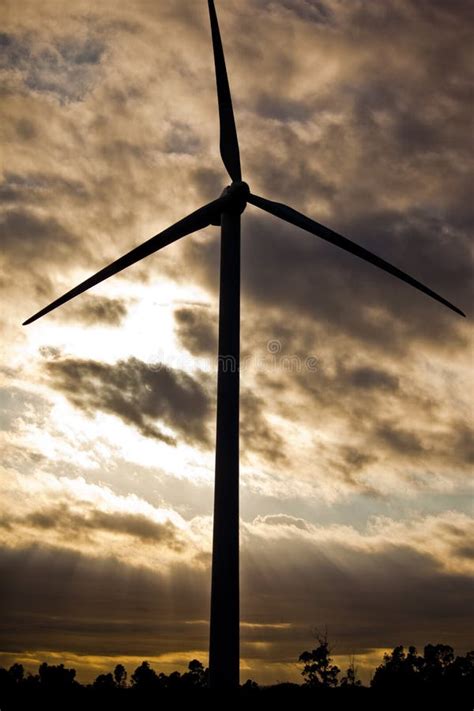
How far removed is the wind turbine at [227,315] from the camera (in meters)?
28.8

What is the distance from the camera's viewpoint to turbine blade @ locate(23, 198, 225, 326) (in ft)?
122

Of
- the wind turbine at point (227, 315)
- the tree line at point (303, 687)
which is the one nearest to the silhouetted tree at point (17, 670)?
the tree line at point (303, 687)

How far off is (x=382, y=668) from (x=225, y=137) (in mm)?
125707

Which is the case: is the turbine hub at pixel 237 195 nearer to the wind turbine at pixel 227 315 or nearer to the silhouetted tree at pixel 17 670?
the wind turbine at pixel 227 315

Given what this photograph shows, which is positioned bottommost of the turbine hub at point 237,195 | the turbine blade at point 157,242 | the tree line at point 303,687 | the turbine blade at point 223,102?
the tree line at point 303,687

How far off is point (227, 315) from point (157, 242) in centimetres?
675

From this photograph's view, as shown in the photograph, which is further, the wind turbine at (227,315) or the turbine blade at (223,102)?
the turbine blade at (223,102)

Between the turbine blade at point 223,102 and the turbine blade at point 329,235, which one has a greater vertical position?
the turbine blade at point 223,102

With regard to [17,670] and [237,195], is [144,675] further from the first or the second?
[237,195]

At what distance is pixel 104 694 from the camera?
65625 mm

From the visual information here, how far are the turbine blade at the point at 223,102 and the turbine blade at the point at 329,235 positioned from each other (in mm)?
3227

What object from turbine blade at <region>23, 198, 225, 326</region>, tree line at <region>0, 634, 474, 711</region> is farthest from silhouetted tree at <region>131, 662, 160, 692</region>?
turbine blade at <region>23, 198, 225, 326</region>

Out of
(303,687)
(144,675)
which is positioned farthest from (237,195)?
(144,675)

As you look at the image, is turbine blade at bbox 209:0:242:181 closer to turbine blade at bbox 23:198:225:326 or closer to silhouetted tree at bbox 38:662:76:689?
turbine blade at bbox 23:198:225:326
